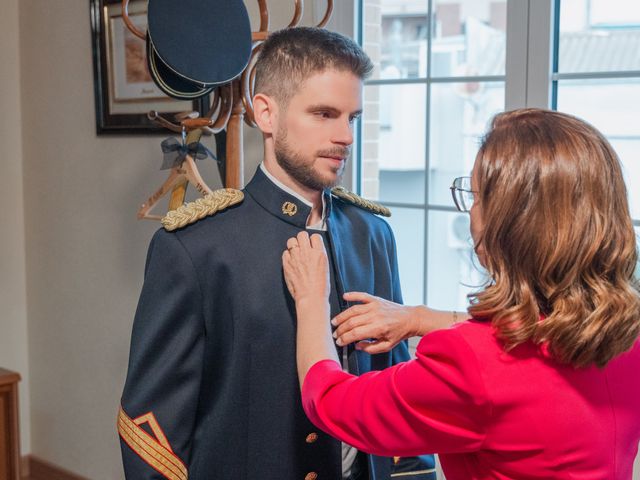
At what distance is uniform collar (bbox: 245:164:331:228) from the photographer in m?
1.51

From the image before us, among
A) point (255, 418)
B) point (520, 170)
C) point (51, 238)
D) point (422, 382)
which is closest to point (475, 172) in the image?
point (520, 170)

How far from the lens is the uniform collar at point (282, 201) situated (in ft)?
4.97

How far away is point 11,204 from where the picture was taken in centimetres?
357

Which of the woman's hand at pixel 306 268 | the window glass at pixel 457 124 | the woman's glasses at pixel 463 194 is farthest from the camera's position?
the window glass at pixel 457 124

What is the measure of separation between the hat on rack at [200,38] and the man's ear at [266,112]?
46cm

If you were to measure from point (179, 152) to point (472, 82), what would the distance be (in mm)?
931

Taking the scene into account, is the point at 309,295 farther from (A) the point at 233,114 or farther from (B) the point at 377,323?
(A) the point at 233,114

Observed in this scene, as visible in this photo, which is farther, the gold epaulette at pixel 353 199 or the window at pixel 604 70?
the window at pixel 604 70

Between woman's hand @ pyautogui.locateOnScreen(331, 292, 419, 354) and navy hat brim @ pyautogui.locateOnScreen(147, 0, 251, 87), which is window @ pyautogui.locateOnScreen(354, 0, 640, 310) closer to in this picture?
woman's hand @ pyautogui.locateOnScreen(331, 292, 419, 354)

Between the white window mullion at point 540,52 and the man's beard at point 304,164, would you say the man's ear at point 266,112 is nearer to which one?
the man's beard at point 304,164

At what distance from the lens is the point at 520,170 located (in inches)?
43.7

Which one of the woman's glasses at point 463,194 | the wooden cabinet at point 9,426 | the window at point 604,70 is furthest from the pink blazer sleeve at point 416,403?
the wooden cabinet at point 9,426

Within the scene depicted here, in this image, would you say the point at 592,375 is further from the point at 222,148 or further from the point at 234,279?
the point at 222,148

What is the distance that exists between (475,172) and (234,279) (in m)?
0.50
